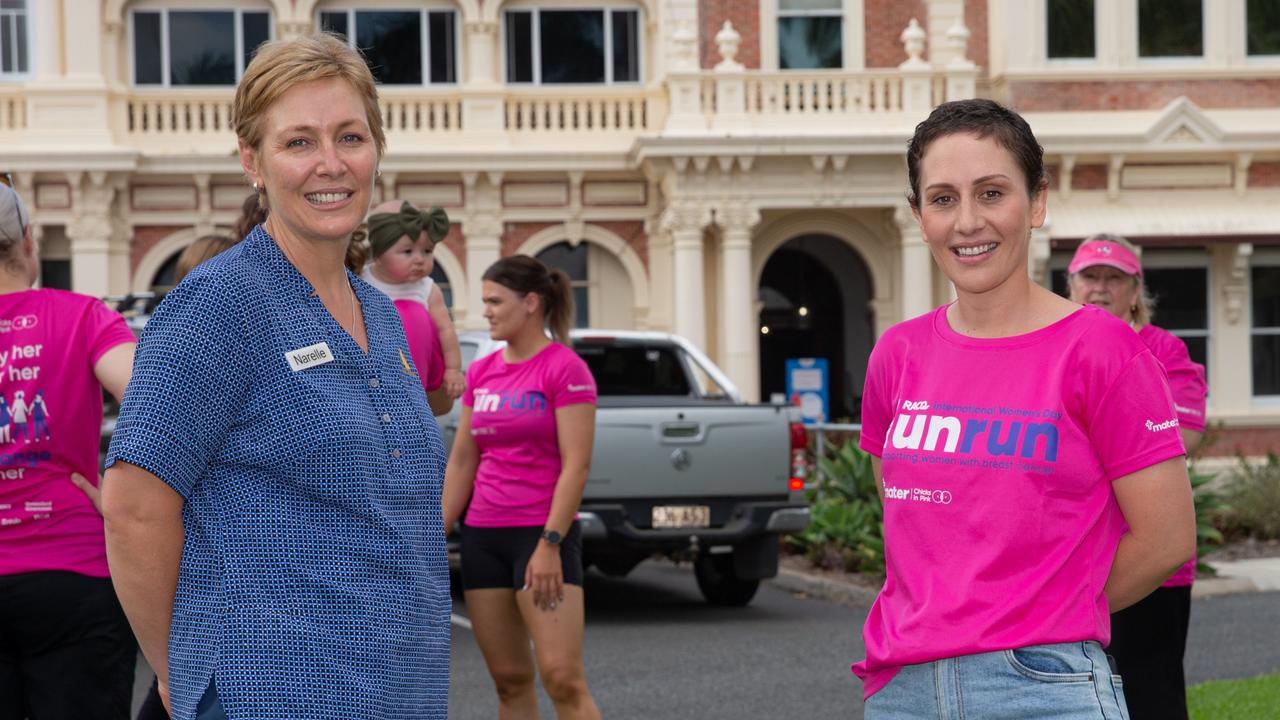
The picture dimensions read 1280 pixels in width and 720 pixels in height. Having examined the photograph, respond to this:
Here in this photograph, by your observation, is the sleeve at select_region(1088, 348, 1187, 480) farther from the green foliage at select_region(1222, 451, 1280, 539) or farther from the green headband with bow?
the green foliage at select_region(1222, 451, 1280, 539)

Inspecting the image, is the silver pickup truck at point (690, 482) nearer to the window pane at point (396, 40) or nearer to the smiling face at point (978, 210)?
the smiling face at point (978, 210)

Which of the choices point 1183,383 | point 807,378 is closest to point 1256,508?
point 807,378

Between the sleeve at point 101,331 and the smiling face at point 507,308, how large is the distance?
2.33 m

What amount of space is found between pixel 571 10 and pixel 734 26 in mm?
2429

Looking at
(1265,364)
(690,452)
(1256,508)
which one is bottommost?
(1256,508)

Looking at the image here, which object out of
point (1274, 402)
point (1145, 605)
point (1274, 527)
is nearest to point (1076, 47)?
point (1274, 402)

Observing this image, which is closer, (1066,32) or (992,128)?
(992,128)

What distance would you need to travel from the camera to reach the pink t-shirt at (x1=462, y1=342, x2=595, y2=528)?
6430 mm

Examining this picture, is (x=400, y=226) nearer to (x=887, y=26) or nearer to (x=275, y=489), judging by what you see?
(x=275, y=489)

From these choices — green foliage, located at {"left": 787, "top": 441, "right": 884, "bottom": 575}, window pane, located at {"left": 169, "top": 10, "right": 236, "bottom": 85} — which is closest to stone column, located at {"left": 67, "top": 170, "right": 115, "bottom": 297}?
window pane, located at {"left": 169, "top": 10, "right": 236, "bottom": 85}

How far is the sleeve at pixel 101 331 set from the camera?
4.25m

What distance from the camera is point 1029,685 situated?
3020 millimetres

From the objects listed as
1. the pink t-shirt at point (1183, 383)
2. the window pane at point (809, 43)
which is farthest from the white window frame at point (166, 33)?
the pink t-shirt at point (1183, 383)

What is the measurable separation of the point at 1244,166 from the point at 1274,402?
3416mm
